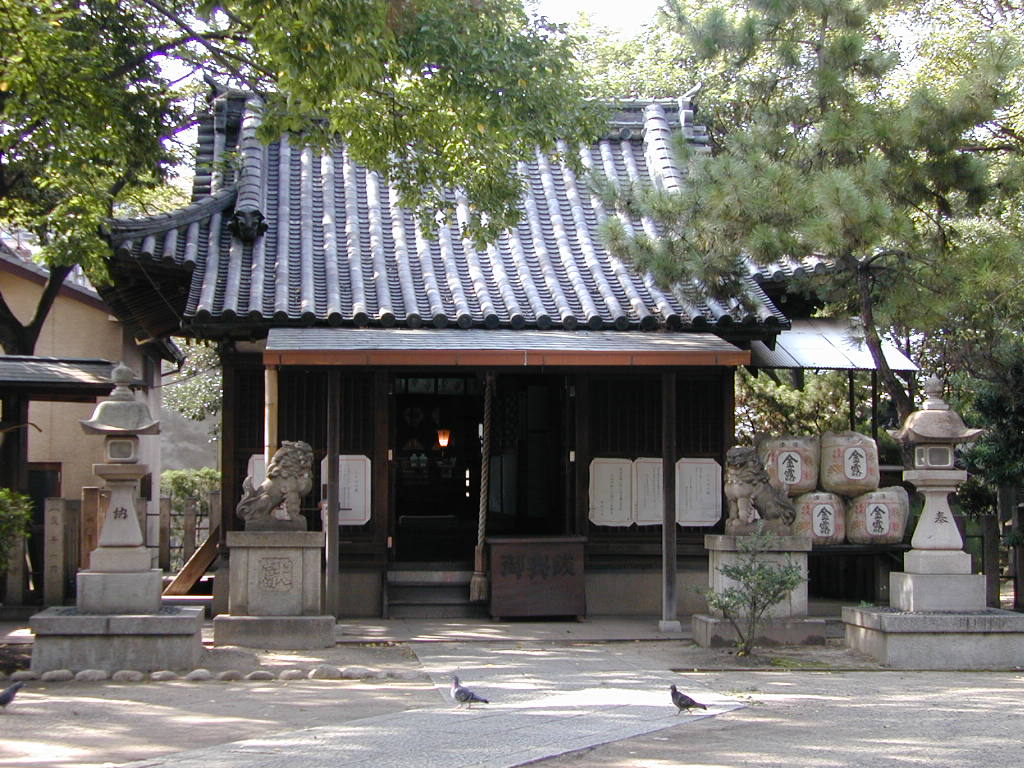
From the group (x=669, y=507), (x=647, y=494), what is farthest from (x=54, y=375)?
(x=647, y=494)

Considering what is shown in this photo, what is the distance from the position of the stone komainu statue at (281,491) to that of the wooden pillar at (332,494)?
525 millimetres

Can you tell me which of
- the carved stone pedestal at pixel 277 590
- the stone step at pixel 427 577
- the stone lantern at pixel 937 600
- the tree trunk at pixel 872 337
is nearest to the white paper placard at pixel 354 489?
the stone step at pixel 427 577

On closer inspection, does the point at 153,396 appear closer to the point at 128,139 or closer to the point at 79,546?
the point at 79,546

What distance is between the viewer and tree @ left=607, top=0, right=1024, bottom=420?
11.0m

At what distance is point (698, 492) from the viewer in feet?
45.6

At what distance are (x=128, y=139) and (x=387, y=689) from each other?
7.05 m

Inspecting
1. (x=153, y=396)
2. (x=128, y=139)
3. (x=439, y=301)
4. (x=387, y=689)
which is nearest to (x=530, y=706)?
(x=387, y=689)

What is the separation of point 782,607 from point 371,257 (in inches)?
249

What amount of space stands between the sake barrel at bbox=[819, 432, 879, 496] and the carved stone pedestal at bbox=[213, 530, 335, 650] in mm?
5961

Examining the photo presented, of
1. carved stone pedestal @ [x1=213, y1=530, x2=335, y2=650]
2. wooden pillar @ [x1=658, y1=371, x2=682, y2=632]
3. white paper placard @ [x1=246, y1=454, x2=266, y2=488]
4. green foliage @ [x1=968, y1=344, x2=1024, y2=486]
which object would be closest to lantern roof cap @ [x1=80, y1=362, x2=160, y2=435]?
carved stone pedestal @ [x1=213, y1=530, x2=335, y2=650]

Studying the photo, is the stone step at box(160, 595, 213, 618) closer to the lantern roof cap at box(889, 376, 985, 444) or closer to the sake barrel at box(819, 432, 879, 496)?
the sake barrel at box(819, 432, 879, 496)

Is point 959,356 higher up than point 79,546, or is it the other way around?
point 959,356

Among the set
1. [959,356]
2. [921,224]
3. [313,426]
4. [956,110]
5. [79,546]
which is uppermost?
[956,110]

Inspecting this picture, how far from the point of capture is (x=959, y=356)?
14.3m
